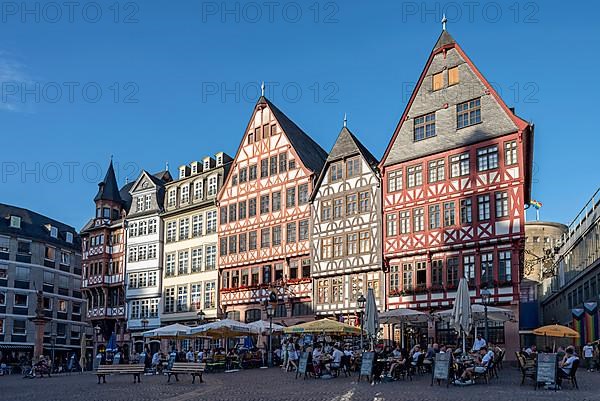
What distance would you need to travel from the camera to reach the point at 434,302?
119 feet

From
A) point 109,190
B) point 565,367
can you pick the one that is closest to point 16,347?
point 109,190

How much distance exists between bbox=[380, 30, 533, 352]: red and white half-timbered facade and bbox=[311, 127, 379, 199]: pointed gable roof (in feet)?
6.17

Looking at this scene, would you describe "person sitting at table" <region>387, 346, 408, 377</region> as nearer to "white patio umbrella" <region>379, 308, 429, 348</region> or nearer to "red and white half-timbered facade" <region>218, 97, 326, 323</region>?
"white patio umbrella" <region>379, 308, 429, 348</region>

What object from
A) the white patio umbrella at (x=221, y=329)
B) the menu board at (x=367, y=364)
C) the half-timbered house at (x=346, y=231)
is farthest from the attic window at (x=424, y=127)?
the menu board at (x=367, y=364)

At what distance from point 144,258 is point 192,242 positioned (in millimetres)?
5309

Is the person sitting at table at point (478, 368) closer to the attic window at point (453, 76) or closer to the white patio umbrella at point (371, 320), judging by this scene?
the white patio umbrella at point (371, 320)

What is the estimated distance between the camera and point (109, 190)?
58.7 m

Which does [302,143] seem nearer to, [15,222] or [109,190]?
[109,190]

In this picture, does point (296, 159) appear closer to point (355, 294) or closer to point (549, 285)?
point (355, 294)

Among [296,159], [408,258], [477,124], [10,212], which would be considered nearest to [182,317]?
[296,159]

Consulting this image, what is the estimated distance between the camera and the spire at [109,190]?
5841 centimetres

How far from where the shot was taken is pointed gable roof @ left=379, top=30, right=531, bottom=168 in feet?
115

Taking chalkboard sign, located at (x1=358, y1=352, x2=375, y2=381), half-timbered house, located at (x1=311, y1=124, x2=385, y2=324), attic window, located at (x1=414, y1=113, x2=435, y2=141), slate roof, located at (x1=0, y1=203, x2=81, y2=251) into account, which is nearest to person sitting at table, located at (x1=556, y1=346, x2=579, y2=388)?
chalkboard sign, located at (x1=358, y1=352, x2=375, y2=381)

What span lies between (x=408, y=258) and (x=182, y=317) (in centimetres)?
1884
